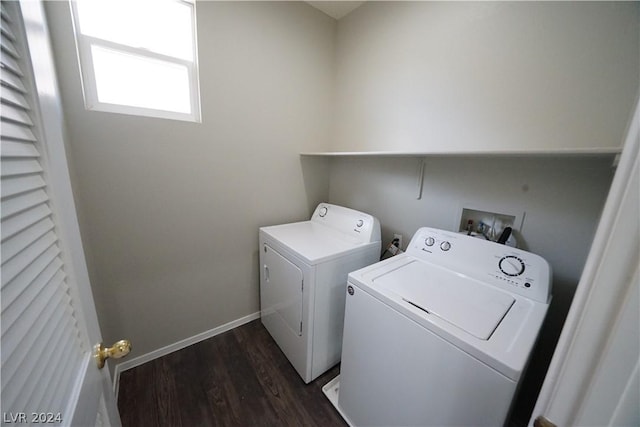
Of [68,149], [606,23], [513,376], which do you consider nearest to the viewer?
[513,376]

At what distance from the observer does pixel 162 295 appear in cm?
168

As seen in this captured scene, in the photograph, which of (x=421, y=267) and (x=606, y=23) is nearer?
(x=606, y=23)

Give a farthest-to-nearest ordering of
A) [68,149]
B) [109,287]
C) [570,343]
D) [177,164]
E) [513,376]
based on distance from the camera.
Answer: [177,164]
[109,287]
[68,149]
[513,376]
[570,343]

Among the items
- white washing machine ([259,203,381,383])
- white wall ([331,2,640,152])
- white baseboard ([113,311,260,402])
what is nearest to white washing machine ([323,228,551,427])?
white washing machine ([259,203,381,383])

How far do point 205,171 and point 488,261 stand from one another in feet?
6.23

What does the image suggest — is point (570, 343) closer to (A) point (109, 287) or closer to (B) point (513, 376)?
(B) point (513, 376)

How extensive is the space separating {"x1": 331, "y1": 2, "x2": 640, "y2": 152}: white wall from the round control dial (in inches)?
23.8

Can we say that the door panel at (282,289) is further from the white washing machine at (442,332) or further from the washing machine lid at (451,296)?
the washing machine lid at (451,296)

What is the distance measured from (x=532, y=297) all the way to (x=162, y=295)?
2.24m

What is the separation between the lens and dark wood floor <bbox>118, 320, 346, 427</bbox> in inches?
53.1

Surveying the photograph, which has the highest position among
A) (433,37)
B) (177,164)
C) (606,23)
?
(433,37)

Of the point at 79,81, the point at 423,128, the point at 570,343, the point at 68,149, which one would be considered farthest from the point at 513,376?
the point at 79,81

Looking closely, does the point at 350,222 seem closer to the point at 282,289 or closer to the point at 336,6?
the point at 282,289

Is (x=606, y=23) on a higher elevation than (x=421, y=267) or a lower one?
higher
